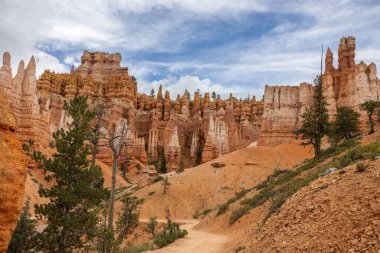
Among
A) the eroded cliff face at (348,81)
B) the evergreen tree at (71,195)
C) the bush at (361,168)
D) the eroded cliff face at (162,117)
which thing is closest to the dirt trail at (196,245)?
the evergreen tree at (71,195)

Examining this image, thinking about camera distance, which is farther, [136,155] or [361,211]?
[136,155]

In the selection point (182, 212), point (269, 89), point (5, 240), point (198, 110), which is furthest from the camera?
point (198, 110)

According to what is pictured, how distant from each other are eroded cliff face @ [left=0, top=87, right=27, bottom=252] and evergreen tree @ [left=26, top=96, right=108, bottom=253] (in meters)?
10.3

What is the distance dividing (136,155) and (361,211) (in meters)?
71.5

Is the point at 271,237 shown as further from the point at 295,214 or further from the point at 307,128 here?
the point at 307,128

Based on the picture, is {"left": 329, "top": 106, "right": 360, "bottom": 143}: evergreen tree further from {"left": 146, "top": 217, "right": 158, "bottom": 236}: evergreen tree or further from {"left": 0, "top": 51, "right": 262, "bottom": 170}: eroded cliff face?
{"left": 0, "top": 51, "right": 262, "bottom": 170}: eroded cliff face

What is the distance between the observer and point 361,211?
31.9ft

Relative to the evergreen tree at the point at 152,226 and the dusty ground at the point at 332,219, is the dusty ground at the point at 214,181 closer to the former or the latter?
the evergreen tree at the point at 152,226

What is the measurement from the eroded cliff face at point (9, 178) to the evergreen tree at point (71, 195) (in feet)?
33.8

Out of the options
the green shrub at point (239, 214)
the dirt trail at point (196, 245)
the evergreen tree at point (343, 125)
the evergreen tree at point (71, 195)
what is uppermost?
the evergreen tree at point (343, 125)

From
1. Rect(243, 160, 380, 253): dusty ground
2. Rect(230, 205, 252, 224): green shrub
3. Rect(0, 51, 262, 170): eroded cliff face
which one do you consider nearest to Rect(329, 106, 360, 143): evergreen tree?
Rect(230, 205, 252, 224): green shrub

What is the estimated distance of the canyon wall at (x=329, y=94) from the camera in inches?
2309

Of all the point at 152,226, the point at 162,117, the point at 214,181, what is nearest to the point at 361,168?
the point at 152,226

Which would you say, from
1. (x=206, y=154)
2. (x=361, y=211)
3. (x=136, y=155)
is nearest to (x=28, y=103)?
(x=136, y=155)
